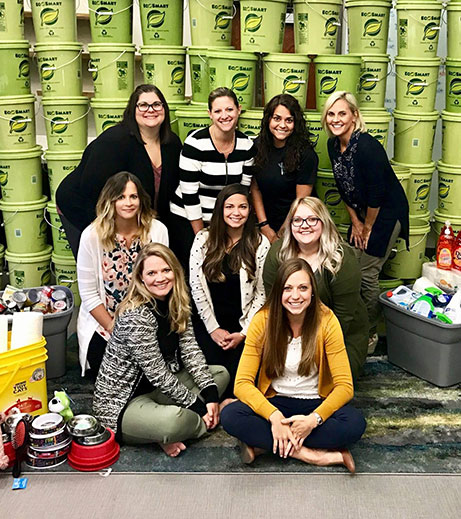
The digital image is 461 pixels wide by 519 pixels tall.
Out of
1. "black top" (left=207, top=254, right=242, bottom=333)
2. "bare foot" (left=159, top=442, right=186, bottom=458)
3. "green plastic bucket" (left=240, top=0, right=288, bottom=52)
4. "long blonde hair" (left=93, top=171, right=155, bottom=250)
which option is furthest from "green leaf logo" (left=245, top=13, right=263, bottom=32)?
"bare foot" (left=159, top=442, right=186, bottom=458)

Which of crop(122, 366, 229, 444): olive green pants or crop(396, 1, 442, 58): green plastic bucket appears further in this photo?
crop(396, 1, 442, 58): green plastic bucket

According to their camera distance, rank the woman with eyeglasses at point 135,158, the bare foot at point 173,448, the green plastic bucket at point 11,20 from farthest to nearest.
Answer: the green plastic bucket at point 11,20
the woman with eyeglasses at point 135,158
the bare foot at point 173,448

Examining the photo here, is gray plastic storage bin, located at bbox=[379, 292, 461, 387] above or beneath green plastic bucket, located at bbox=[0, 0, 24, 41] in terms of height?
beneath

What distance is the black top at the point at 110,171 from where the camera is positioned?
2.78 metres

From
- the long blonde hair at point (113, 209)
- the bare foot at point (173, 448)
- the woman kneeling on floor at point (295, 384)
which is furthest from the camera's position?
the long blonde hair at point (113, 209)

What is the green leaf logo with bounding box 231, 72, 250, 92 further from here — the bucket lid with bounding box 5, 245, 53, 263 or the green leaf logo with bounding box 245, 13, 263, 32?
the bucket lid with bounding box 5, 245, 53, 263

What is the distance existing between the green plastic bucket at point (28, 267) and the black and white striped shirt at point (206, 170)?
1.00 meters

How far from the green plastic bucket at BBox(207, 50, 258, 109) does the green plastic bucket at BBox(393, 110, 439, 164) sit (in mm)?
737

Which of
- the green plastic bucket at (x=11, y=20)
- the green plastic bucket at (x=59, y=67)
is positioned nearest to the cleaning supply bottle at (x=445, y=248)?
the green plastic bucket at (x=59, y=67)

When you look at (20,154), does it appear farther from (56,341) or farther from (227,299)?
(227,299)

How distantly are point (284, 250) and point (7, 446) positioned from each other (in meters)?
1.12

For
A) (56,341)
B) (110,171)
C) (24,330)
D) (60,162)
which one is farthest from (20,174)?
(24,330)

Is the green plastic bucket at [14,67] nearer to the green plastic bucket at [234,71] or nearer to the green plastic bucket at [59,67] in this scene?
the green plastic bucket at [59,67]

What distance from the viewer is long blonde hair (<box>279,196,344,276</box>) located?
2.43 metres
